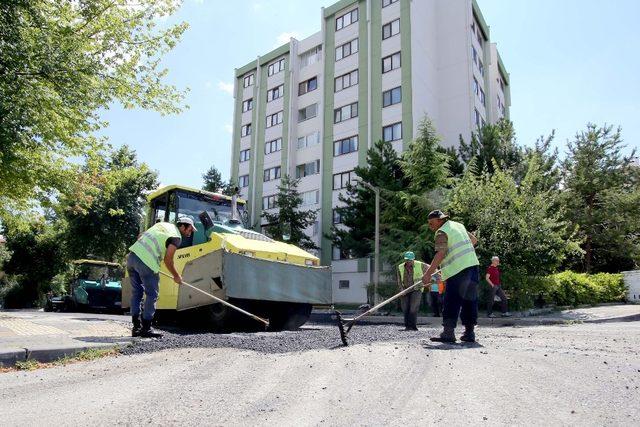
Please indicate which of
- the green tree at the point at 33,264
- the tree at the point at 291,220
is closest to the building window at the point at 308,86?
the tree at the point at 291,220

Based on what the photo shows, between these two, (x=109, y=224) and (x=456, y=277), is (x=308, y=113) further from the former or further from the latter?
(x=456, y=277)

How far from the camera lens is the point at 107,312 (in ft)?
68.8

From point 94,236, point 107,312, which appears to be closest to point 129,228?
point 94,236

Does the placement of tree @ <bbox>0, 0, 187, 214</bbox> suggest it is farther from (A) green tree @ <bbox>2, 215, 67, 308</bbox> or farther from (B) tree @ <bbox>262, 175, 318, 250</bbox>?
(A) green tree @ <bbox>2, 215, 67, 308</bbox>

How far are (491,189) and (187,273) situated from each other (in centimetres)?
1126

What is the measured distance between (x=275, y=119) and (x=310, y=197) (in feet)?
27.2

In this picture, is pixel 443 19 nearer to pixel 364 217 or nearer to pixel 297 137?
pixel 297 137

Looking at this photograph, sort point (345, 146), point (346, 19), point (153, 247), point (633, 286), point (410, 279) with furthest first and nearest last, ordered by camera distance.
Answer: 1. point (346, 19)
2. point (345, 146)
3. point (633, 286)
4. point (410, 279)
5. point (153, 247)

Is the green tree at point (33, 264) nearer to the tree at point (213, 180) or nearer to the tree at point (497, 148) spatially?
the tree at point (213, 180)

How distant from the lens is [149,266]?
22.6ft

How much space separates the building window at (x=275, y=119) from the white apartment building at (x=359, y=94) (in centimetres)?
9

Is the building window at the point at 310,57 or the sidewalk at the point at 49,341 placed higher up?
the building window at the point at 310,57

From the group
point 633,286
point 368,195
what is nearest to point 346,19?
point 368,195

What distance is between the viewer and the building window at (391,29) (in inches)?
1303
